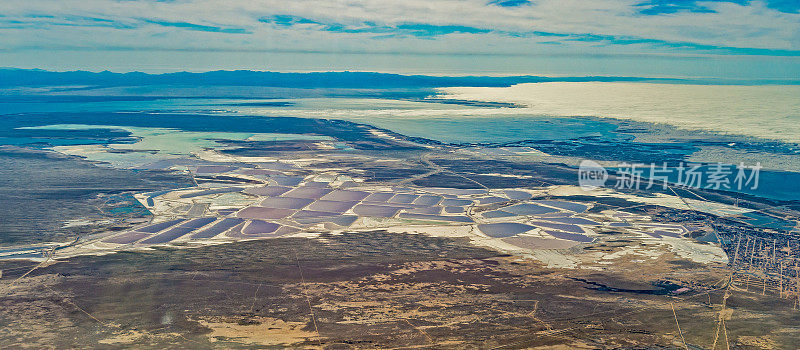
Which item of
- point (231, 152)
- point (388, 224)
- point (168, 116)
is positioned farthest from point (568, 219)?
point (168, 116)

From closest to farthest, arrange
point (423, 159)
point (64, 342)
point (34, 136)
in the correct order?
point (64, 342) → point (423, 159) → point (34, 136)

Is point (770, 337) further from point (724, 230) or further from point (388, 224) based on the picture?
point (388, 224)

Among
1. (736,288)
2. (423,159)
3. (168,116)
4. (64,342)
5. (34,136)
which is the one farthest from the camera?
(168,116)

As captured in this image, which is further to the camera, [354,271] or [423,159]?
[423,159]

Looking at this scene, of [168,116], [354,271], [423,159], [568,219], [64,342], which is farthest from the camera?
[168,116]

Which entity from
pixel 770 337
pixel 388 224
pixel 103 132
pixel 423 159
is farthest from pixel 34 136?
pixel 770 337

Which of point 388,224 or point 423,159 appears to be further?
point 423,159

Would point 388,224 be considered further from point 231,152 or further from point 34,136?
point 34,136

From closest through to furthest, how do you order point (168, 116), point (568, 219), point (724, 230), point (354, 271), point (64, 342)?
point (64, 342) < point (354, 271) < point (724, 230) < point (568, 219) < point (168, 116)
